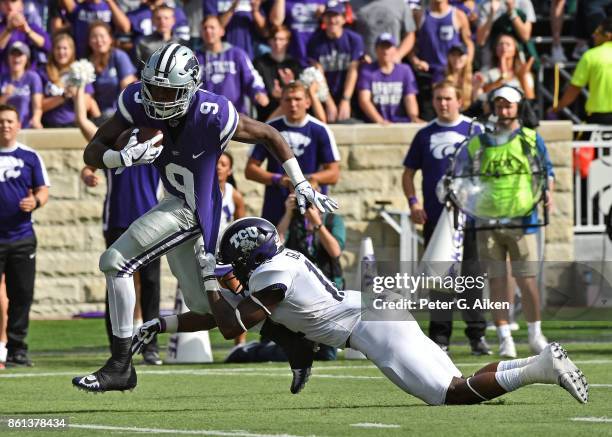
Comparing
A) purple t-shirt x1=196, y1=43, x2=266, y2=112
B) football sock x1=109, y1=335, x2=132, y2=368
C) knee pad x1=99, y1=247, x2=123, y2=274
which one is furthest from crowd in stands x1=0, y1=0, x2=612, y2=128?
football sock x1=109, y1=335, x2=132, y2=368

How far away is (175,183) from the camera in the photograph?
8.91 meters

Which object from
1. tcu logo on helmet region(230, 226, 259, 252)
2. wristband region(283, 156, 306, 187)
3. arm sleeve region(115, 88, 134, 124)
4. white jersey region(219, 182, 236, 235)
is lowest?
white jersey region(219, 182, 236, 235)

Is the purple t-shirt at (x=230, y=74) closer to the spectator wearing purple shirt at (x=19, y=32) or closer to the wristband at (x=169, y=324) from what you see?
the spectator wearing purple shirt at (x=19, y=32)

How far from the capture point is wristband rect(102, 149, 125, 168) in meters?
8.52

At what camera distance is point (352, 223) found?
16.6 metres

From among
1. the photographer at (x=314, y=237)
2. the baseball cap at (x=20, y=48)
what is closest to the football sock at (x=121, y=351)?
the photographer at (x=314, y=237)

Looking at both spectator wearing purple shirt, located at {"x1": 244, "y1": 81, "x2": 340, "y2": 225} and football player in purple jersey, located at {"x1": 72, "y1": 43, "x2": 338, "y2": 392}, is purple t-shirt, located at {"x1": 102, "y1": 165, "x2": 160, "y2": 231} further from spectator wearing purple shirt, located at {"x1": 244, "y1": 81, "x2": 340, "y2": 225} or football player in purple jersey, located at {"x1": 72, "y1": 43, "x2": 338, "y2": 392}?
football player in purple jersey, located at {"x1": 72, "y1": 43, "x2": 338, "y2": 392}

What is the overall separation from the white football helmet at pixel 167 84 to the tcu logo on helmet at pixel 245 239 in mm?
875

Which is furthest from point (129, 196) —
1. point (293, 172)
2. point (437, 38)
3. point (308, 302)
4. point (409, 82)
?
point (437, 38)

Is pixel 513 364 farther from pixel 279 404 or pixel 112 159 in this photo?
pixel 112 159

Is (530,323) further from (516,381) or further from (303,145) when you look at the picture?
(516,381)

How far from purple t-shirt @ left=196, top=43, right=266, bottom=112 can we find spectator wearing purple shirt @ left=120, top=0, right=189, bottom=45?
38.8 inches

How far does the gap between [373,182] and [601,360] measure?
585 centimetres

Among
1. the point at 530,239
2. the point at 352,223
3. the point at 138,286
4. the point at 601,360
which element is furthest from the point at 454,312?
the point at 352,223
